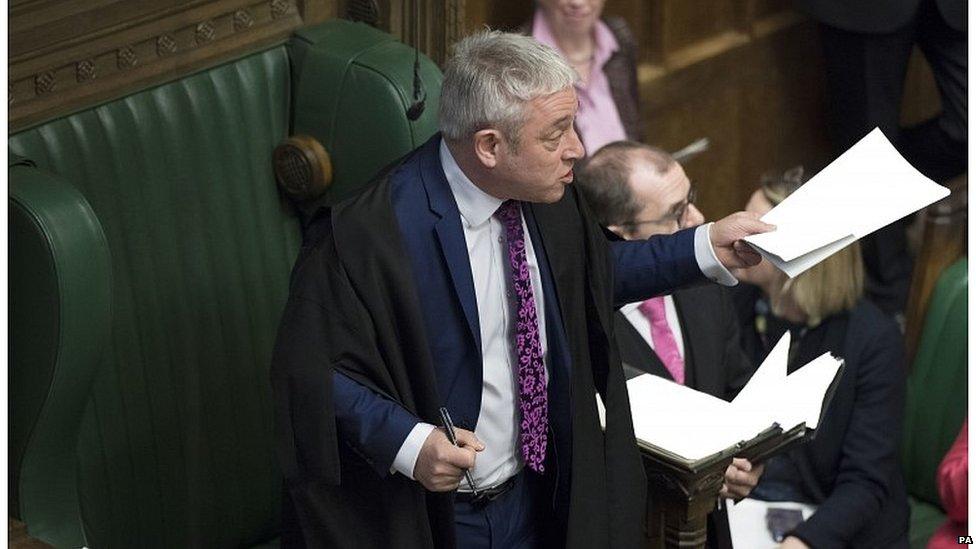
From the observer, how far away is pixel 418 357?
257 cm

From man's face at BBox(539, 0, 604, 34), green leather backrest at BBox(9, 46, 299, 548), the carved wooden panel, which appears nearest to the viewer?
the carved wooden panel

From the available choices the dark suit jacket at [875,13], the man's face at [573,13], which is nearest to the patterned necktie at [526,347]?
the man's face at [573,13]

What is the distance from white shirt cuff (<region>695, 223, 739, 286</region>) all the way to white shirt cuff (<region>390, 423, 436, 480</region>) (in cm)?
50

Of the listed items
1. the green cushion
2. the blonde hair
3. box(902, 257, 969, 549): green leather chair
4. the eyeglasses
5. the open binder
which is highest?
the eyeglasses

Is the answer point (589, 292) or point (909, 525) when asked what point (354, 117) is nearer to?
point (589, 292)

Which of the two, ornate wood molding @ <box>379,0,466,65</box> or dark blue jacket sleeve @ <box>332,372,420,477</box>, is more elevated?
ornate wood molding @ <box>379,0,466,65</box>

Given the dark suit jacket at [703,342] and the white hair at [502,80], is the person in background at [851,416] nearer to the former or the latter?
the dark suit jacket at [703,342]

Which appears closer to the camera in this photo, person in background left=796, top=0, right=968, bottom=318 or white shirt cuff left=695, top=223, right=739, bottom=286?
white shirt cuff left=695, top=223, right=739, bottom=286

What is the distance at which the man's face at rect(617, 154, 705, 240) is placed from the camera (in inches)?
125

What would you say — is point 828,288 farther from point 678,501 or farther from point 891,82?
point 891,82

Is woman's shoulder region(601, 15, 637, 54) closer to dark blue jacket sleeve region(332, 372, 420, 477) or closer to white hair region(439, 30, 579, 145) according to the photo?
white hair region(439, 30, 579, 145)

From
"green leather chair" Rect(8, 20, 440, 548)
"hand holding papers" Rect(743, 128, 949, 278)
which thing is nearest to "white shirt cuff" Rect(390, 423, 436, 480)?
"hand holding papers" Rect(743, 128, 949, 278)

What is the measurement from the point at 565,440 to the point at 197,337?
82 cm

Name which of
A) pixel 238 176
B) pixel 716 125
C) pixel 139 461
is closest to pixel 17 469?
pixel 139 461
